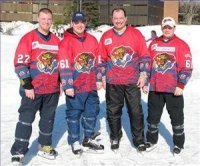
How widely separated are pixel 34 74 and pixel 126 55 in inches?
47.9

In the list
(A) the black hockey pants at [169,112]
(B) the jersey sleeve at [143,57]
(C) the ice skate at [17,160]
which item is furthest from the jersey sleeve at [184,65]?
(C) the ice skate at [17,160]

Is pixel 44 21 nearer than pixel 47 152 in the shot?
Yes

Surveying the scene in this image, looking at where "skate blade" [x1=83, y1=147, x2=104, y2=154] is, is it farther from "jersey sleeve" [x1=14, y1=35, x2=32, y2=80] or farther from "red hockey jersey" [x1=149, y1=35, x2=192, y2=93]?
"jersey sleeve" [x1=14, y1=35, x2=32, y2=80]

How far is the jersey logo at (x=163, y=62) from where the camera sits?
4832mm

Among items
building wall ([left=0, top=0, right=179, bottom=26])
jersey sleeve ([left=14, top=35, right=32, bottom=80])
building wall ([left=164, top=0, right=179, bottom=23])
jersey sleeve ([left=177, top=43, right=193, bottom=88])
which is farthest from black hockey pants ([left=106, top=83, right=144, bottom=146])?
building wall ([left=164, top=0, right=179, bottom=23])

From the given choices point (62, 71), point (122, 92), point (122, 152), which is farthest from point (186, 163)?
point (62, 71)

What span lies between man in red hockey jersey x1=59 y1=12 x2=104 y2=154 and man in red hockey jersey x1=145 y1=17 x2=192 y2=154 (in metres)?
0.76

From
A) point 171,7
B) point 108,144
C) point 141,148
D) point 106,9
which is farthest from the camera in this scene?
point 171,7

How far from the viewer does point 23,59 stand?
4508 mm

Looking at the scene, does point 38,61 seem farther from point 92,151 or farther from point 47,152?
point 92,151

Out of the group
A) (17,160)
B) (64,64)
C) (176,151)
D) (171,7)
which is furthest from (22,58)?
(171,7)

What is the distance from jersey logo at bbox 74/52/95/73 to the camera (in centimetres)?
487

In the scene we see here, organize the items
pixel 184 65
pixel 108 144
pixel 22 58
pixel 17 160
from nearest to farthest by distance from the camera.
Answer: pixel 22 58 → pixel 17 160 → pixel 184 65 → pixel 108 144

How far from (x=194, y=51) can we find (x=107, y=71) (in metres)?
10.0
